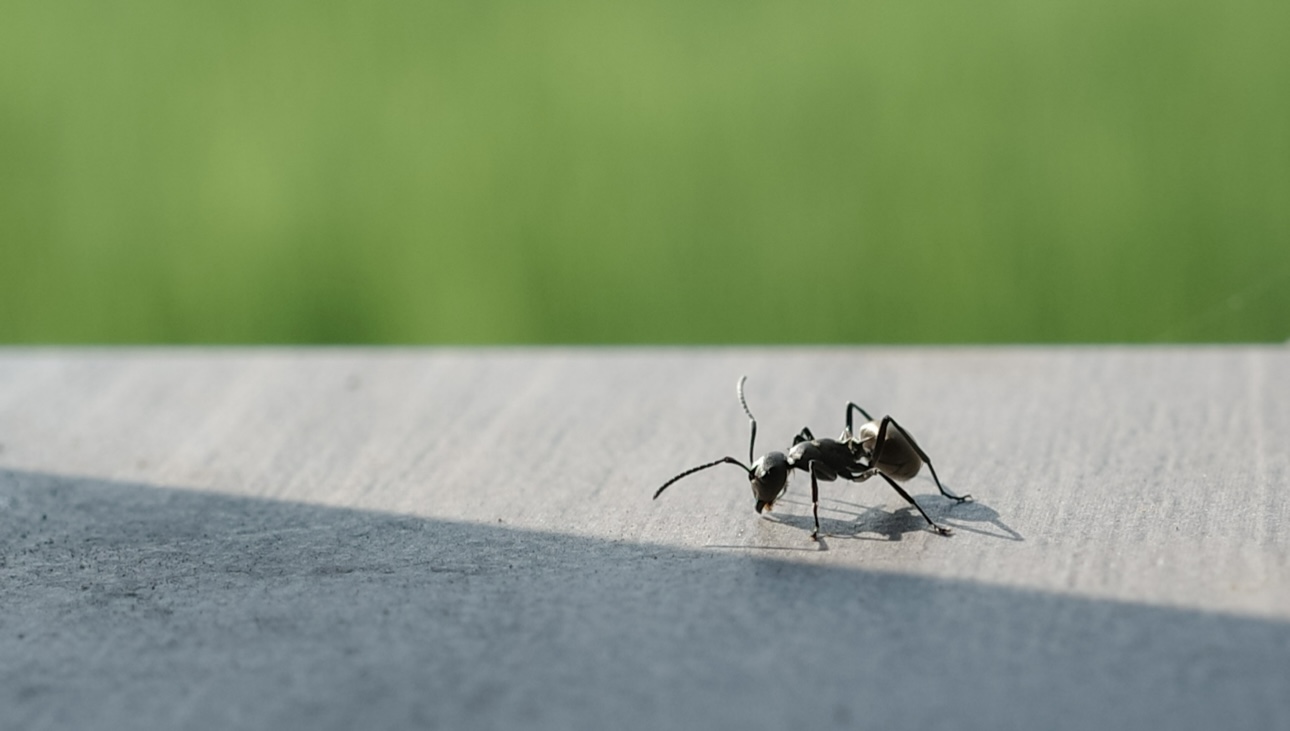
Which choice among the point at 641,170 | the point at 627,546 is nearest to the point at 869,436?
the point at 627,546

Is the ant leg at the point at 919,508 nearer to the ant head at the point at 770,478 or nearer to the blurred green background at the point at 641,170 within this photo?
the ant head at the point at 770,478

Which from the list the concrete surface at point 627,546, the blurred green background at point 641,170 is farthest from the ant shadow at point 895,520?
the blurred green background at point 641,170

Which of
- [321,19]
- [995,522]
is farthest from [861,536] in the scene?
[321,19]

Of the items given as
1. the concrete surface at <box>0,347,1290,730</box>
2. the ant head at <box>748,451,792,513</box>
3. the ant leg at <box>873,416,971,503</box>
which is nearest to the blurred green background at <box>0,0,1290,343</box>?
the concrete surface at <box>0,347,1290,730</box>

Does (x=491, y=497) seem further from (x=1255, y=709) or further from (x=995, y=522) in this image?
(x=1255, y=709)

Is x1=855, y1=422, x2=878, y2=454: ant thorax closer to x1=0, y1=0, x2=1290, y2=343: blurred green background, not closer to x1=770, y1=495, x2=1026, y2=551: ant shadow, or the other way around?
x1=770, y1=495, x2=1026, y2=551: ant shadow

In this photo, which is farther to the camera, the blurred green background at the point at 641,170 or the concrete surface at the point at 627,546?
the blurred green background at the point at 641,170
